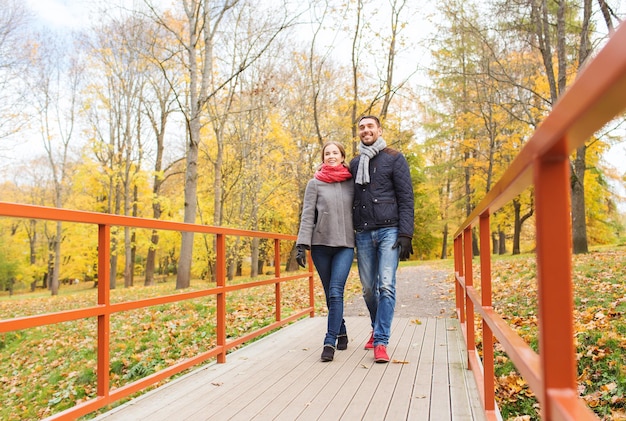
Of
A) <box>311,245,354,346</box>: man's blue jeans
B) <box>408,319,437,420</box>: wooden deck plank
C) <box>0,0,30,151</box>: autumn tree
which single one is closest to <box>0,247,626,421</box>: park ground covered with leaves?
<box>408,319,437,420</box>: wooden deck plank

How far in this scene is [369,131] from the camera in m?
4.65

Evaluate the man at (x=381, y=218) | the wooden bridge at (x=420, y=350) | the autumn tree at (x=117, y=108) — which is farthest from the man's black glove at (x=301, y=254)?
the autumn tree at (x=117, y=108)

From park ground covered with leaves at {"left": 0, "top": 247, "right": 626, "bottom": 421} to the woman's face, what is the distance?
8.07 ft

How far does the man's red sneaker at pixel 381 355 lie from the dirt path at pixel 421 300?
3.30m

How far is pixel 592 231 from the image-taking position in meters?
24.4

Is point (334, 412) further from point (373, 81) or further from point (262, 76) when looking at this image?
point (262, 76)

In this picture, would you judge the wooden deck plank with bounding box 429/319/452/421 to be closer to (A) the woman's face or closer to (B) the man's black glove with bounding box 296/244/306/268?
(B) the man's black glove with bounding box 296/244/306/268

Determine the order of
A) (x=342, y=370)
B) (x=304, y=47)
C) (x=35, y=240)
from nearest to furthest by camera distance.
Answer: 1. (x=342, y=370)
2. (x=304, y=47)
3. (x=35, y=240)

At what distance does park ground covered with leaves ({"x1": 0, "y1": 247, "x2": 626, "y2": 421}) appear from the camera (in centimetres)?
418

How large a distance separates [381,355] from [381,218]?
118 cm

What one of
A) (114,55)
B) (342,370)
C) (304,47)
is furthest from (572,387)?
(114,55)

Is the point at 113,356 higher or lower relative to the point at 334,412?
lower

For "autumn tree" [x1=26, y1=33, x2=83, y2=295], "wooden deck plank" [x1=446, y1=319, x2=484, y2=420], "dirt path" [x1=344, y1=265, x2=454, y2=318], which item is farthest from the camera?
→ "autumn tree" [x1=26, y1=33, x2=83, y2=295]

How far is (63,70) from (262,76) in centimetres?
813
